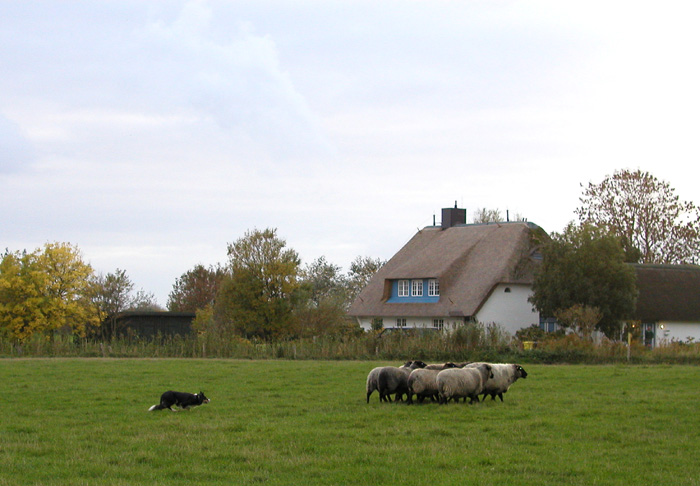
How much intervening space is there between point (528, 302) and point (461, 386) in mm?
38027

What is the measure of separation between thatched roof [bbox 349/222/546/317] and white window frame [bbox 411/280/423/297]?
0.54 m

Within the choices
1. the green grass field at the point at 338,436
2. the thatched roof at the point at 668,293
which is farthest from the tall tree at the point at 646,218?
the green grass field at the point at 338,436

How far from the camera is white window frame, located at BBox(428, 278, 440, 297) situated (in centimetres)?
5700

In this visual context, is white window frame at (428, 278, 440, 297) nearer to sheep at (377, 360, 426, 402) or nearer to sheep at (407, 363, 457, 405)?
sheep at (377, 360, 426, 402)

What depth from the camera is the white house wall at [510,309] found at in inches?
2152

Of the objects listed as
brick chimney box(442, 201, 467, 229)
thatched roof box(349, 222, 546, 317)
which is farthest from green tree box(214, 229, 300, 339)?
brick chimney box(442, 201, 467, 229)

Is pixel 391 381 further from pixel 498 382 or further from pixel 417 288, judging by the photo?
pixel 417 288

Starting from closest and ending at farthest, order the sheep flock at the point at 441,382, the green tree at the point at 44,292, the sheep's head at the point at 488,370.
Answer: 1. the sheep flock at the point at 441,382
2. the sheep's head at the point at 488,370
3. the green tree at the point at 44,292

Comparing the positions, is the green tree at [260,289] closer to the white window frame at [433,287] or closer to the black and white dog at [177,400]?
the white window frame at [433,287]

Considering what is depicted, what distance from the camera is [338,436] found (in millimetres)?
13875

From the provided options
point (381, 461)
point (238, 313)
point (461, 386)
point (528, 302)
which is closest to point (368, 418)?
point (461, 386)

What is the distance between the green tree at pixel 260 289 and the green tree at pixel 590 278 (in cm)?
1518

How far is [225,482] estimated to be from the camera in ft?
34.9

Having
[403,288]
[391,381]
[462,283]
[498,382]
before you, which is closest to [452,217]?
[403,288]
